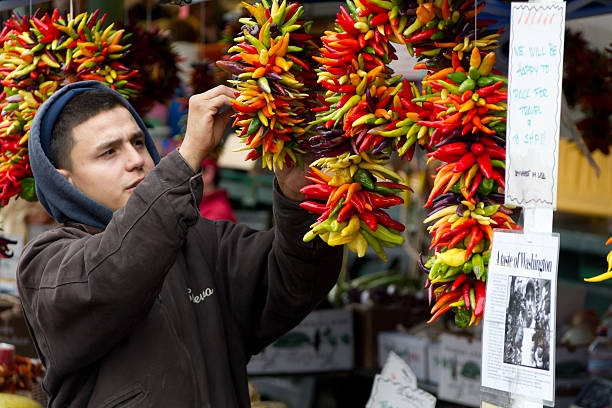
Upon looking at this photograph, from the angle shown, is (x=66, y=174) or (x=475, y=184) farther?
(x=66, y=174)

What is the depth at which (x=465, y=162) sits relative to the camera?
1.20 meters

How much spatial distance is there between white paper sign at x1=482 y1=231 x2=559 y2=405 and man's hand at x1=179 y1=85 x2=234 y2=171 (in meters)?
0.73

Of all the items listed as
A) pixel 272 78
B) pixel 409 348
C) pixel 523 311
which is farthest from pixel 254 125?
pixel 409 348

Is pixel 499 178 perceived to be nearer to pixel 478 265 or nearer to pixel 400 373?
pixel 478 265

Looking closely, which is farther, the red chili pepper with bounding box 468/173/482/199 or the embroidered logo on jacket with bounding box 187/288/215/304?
the embroidered logo on jacket with bounding box 187/288/215/304

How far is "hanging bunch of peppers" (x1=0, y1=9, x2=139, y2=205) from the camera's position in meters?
2.13

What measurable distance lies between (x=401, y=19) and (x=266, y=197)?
539cm

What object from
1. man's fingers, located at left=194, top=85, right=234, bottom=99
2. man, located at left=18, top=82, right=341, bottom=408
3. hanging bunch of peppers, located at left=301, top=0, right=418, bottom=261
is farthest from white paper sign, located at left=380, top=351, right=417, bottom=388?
man's fingers, located at left=194, top=85, right=234, bottom=99

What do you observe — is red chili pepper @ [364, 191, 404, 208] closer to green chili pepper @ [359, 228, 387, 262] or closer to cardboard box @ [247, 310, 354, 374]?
green chili pepper @ [359, 228, 387, 262]

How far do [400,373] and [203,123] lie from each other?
3.01 feet

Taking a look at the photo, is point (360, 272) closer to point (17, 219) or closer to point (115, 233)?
point (17, 219)

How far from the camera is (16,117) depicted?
7.11 ft

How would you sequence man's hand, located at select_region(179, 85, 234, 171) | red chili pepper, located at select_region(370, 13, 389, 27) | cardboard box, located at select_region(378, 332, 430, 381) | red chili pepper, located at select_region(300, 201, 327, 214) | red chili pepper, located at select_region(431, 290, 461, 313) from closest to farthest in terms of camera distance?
red chili pepper, located at select_region(431, 290, 461, 313)
red chili pepper, located at select_region(370, 13, 389, 27)
red chili pepper, located at select_region(300, 201, 327, 214)
man's hand, located at select_region(179, 85, 234, 171)
cardboard box, located at select_region(378, 332, 430, 381)

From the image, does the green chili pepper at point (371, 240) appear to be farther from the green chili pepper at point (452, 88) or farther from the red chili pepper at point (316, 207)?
the green chili pepper at point (452, 88)
